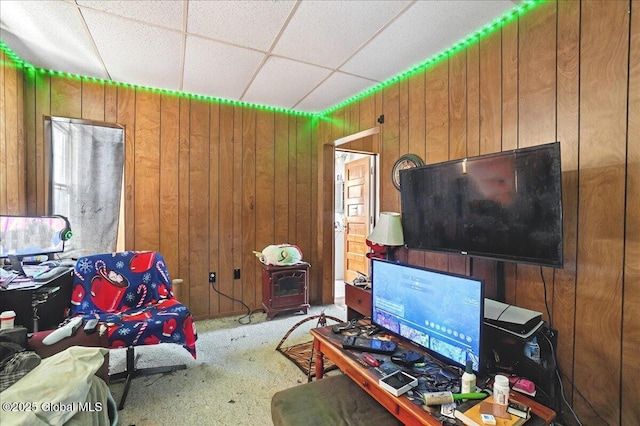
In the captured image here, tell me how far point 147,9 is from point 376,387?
8.31ft

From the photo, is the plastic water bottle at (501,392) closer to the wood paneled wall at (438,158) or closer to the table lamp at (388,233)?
the wood paneled wall at (438,158)

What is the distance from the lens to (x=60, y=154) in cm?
295

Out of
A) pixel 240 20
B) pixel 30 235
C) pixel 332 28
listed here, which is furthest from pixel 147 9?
pixel 30 235

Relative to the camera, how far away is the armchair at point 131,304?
6.70 feet

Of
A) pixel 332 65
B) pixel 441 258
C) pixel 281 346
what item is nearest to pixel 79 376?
pixel 281 346

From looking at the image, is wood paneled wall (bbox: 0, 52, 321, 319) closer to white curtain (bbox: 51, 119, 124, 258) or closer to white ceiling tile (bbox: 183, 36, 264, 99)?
white curtain (bbox: 51, 119, 124, 258)

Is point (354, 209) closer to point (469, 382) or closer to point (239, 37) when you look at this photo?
point (239, 37)

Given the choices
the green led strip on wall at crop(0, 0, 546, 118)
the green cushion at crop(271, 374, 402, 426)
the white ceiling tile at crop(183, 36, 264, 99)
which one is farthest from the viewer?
the white ceiling tile at crop(183, 36, 264, 99)

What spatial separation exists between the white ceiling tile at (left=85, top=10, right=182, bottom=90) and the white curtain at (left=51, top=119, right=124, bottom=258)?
0.72 meters

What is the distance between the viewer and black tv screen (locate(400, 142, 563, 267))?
146cm

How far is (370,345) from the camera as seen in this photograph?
159 centimetres

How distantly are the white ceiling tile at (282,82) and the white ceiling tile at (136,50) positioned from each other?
731 millimetres

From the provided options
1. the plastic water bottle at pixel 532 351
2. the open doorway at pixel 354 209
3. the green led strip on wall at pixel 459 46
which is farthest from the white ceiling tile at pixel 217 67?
the plastic water bottle at pixel 532 351

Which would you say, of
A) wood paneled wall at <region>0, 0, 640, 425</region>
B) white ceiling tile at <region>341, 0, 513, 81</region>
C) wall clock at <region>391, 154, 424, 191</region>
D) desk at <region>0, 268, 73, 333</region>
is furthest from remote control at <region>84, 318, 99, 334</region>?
white ceiling tile at <region>341, 0, 513, 81</region>
